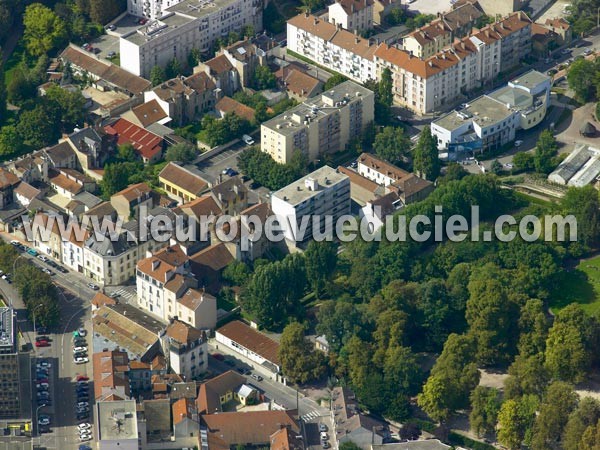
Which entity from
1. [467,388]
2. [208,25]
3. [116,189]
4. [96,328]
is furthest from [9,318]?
[208,25]

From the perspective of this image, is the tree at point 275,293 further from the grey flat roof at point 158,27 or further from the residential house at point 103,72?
the grey flat roof at point 158,27

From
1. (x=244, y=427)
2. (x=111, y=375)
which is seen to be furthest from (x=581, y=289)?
(x=111, y=375)

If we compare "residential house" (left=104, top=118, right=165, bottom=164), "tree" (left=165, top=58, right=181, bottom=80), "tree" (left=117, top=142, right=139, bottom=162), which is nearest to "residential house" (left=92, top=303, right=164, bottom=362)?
"tree" (left=117, top=142, right=139, bottom=162)

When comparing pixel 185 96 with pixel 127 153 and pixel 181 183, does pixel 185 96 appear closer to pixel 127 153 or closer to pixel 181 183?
pixel 127 153

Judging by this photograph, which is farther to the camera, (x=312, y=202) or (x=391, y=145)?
(x=391, y=145)

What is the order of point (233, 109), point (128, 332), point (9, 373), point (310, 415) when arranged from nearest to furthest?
point (9, 373), point (310, 415), point (128, 332), point (233, 109)

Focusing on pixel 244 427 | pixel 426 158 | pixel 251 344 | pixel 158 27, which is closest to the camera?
pixel 244 427

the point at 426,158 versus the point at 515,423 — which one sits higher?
the point at 426,158
